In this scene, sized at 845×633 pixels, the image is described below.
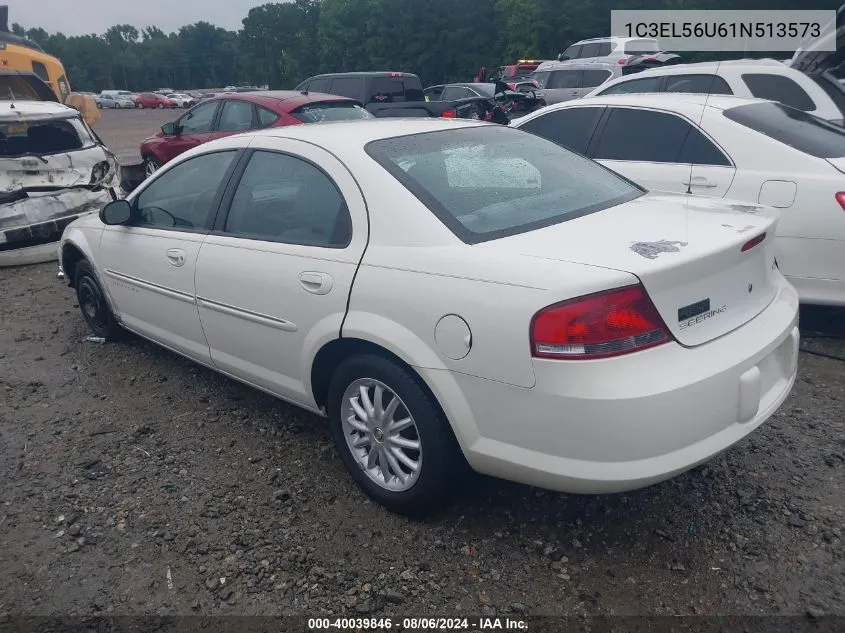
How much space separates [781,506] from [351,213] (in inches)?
83.8

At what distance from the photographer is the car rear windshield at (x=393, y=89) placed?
43.6 ft

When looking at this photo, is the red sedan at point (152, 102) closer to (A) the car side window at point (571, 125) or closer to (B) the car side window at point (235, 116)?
(B) the car side window at point (235, 116)

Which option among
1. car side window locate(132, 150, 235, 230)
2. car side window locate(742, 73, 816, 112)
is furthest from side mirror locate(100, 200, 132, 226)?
car side window locate(742, 73, 816, 112)

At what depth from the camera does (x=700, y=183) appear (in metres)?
4.73

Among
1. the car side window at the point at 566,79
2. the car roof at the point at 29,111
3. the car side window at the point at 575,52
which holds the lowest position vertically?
the car side window at the point at 566,79

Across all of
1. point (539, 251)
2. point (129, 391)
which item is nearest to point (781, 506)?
point (539, 251)

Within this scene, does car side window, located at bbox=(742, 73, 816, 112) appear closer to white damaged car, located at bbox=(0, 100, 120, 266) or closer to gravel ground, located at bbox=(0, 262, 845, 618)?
gravel ground, located at bbox=(0, 262, 845, 618)

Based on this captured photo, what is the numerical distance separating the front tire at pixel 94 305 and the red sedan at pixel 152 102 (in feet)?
176

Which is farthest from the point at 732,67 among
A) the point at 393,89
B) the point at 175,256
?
the point at 393,89

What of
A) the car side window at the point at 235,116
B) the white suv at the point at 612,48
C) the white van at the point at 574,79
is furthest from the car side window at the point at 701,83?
the white suv at the point at 612,48

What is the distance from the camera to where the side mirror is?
4129 millimetres

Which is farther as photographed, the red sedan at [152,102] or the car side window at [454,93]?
the red sedan at [152,102]

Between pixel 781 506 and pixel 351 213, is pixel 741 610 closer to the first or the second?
pixel 781 506

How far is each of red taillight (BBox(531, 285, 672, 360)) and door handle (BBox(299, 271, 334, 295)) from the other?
0.99 m
